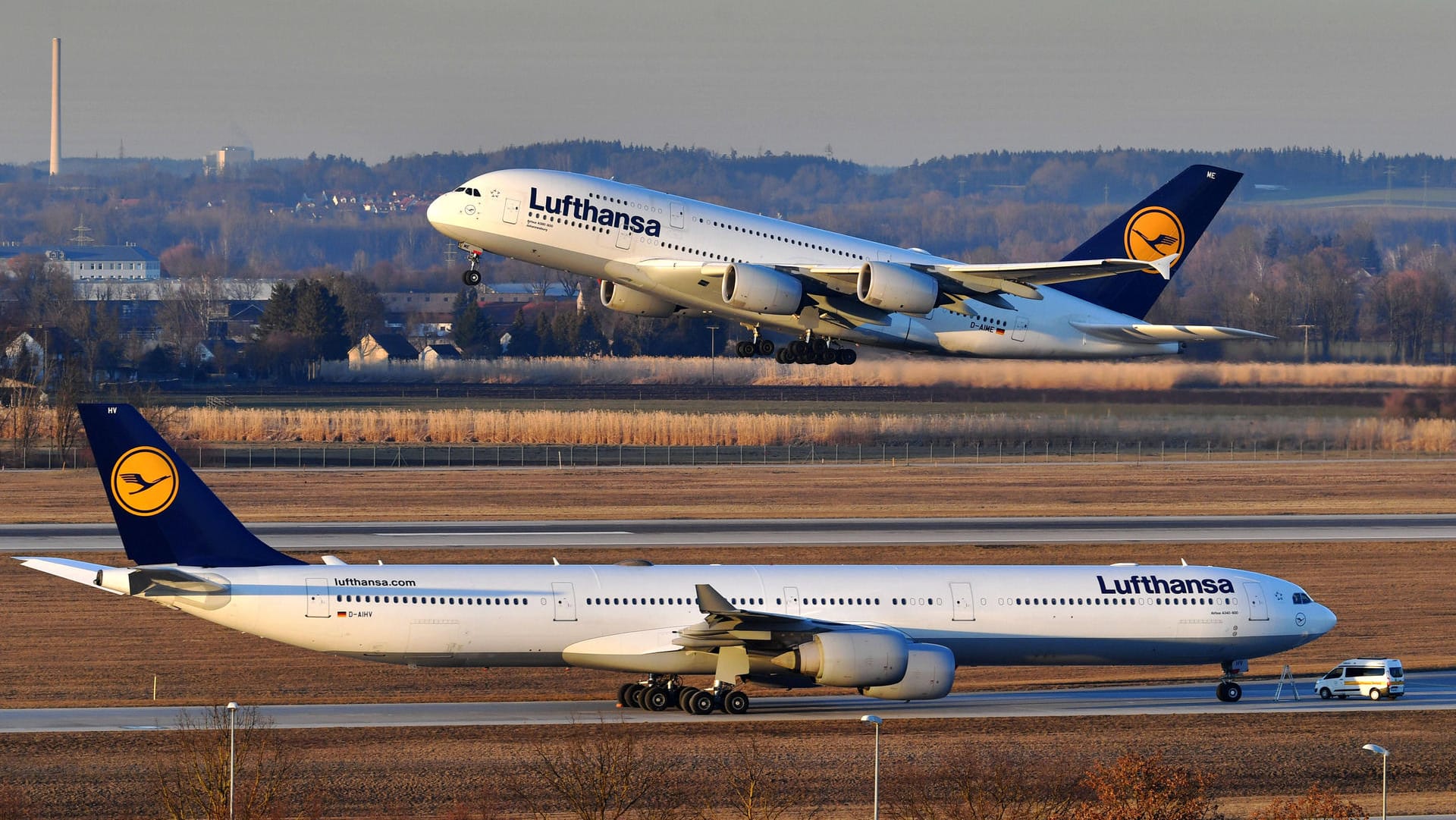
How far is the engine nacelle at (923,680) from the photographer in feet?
147

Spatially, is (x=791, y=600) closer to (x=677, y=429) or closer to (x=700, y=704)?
(x=700, y=704)

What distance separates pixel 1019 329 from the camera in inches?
2194

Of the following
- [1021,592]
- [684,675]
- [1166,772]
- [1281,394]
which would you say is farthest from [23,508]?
[1166,772]

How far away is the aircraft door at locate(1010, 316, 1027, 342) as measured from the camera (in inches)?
2192

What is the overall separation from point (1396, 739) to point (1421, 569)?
1091 inches

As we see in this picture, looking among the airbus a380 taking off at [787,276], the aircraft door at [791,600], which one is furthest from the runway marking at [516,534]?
the aircraft door at [791,600]

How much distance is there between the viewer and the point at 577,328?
125 metres

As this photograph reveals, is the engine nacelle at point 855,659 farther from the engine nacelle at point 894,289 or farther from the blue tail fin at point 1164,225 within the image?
the blue tail fin at point 1164,225

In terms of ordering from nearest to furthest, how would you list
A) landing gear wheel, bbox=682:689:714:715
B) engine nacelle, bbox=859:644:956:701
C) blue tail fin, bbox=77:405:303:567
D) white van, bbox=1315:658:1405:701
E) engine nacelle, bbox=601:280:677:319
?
blue tail fin, bbox=77:405:303:567
engine nacelle, bbox=859:644:956:701
landing gear wheel, bbox=682:689:714:715
white van, bbox=1315:658:1405:701
engine nacelle, bbox=601:280:677:319

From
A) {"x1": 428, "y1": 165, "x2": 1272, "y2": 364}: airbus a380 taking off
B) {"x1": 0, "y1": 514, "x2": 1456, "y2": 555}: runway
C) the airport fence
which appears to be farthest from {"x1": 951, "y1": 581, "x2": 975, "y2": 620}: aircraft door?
the airport fence

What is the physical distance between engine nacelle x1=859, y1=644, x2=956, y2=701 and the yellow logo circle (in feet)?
56.4

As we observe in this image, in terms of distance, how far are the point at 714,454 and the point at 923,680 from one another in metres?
57.8

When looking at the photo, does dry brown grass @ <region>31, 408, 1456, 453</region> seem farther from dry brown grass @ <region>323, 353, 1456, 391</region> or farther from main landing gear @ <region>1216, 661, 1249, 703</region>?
main landing gear @ <region>1216, 661, 1249, 703</region>

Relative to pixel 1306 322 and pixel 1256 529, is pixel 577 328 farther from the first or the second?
pixel 1256 529
